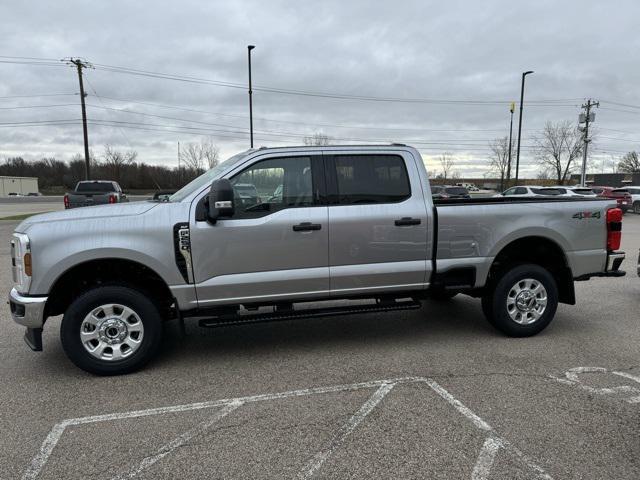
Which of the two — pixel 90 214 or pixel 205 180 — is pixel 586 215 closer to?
pixel 205 180

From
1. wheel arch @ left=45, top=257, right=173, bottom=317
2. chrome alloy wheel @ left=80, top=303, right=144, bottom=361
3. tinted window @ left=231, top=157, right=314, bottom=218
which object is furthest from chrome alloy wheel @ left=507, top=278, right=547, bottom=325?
chrome alloy wheel @ left=80, top=303, right=144, bottom=361

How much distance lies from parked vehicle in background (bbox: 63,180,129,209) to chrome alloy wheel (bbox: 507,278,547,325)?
14.1 metres

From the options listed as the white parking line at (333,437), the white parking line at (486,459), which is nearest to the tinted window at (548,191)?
the white parking line at (333,437)

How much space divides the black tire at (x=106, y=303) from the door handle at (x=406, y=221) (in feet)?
7.95

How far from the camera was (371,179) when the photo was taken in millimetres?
4934

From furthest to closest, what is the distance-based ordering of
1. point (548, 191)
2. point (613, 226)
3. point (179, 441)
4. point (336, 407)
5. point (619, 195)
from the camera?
point (619, 195) < point (548, 191) < point (613, 226) < point (336, 407) < point (179, 441)

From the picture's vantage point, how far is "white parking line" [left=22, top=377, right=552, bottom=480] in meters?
2.93

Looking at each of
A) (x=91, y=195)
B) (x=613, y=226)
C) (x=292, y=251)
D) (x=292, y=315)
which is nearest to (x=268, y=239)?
(x=292, y=251)

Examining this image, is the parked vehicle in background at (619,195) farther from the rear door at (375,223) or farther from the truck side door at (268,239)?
the truck side door at (268,239)

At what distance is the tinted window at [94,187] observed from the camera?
17984 mm

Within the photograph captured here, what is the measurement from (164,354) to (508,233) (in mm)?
3766

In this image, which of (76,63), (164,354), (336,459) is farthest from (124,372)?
(76,63)

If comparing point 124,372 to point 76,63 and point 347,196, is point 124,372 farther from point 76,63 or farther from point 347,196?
point 76,63

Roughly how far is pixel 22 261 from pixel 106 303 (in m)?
0.76
